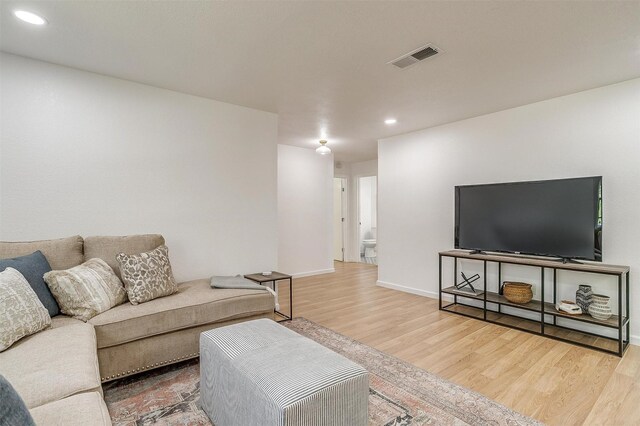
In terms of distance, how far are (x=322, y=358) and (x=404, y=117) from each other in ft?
10.9

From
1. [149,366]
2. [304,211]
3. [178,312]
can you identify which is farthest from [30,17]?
[304,211]

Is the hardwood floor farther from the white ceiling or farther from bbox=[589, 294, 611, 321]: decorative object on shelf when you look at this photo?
the white ceiling

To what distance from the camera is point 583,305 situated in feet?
9.73

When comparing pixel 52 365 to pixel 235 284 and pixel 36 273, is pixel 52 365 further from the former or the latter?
pixel 235 284

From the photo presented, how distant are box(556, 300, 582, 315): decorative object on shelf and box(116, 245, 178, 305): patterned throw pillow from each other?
364 centimetres

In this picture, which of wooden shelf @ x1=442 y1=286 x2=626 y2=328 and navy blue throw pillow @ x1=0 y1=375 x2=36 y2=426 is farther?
wooden shelf @ x1=442 y1=286 x2=626 y2=328

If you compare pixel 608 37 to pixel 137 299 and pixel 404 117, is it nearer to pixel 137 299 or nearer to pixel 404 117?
pixel 404 117

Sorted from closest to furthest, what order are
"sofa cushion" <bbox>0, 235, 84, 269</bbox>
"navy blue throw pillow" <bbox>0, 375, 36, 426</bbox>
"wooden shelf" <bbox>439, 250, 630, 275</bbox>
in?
"navy blue throw pillow" <bbox>0, 375, 36, 426</bbox> < "sofa cushion" <bbox>0, 235, 84, 269</bbox> < "wooden shelf" <bbox>439, 250, 630, 275</bbox>

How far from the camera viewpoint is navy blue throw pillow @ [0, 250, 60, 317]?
200 centimetres

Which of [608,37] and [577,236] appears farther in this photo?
[577,236]

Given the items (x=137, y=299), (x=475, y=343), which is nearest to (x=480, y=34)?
(x=475, y=343)

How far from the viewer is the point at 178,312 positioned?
92.4 inches

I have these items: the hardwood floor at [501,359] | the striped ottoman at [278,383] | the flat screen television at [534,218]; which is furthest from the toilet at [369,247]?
the striped ottoman at [278,383]

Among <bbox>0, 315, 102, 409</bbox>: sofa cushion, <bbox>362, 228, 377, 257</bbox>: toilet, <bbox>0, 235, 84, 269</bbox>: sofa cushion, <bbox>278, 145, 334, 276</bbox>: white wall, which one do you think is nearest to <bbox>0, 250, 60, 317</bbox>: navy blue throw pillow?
<bbox>0, 235, 84, 269</bbox>: sofa cushion
